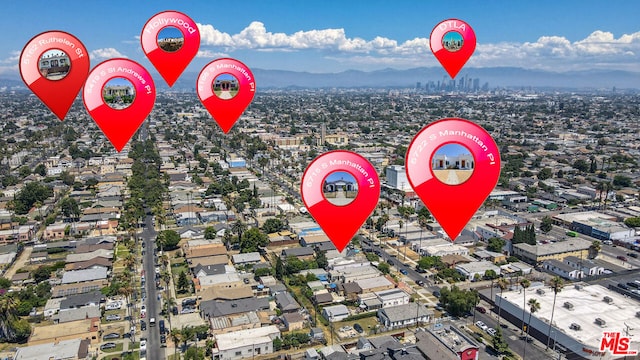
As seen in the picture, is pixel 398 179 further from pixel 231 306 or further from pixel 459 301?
pixel 231 306

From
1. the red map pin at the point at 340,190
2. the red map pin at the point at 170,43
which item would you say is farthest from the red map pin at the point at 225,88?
the red map pin at the point at 340,190

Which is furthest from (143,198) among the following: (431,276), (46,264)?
(431,276)

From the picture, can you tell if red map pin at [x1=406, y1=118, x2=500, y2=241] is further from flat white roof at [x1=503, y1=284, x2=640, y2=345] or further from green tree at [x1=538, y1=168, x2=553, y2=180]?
green tree at [x1=538, y1=168, x2=553, y2=180]

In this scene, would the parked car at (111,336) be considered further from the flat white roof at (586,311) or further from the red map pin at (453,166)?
the flat white roof at (586,311)

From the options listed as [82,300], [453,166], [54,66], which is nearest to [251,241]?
[82,300]

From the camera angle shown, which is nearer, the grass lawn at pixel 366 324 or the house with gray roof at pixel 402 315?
the grass lawn at pixel 366 324

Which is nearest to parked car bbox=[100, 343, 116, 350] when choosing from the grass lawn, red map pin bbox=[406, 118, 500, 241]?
the grass lawn
